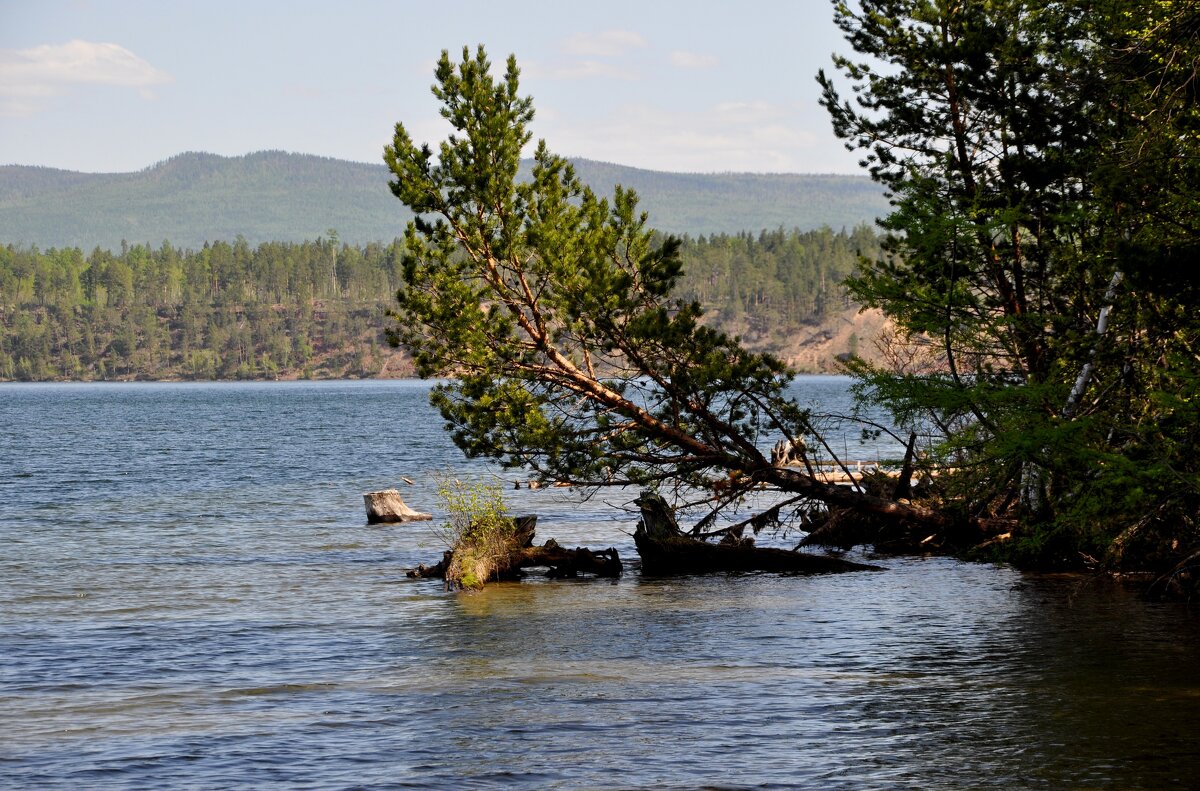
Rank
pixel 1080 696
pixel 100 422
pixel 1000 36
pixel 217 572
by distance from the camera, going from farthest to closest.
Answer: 1. pixel 100 422
2. pixel 217 572
3. pixel 1000 36
4. pixel 1080 696

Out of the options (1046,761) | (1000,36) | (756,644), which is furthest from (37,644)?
(1000,36)

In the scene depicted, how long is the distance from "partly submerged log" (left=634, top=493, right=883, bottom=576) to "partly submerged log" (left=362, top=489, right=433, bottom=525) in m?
12.7

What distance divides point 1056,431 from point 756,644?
5535mm

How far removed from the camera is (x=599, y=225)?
26.7 metres

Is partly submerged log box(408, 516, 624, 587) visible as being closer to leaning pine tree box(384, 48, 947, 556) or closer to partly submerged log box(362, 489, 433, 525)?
leaning pine tree box(384, 48, 947, 556)

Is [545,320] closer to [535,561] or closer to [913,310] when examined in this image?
[535,561]

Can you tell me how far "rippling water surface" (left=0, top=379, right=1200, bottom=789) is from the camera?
13547 mm

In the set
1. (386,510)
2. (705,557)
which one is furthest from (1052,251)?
(386,510)

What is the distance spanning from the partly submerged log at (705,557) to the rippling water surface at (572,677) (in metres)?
0.71

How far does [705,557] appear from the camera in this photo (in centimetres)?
2744

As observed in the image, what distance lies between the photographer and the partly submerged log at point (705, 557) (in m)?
27.2

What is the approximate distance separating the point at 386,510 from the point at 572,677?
Answer: 21442 mm

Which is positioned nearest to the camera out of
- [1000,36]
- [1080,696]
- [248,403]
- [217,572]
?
[1080,696]

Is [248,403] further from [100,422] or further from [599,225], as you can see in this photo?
[599,225]
